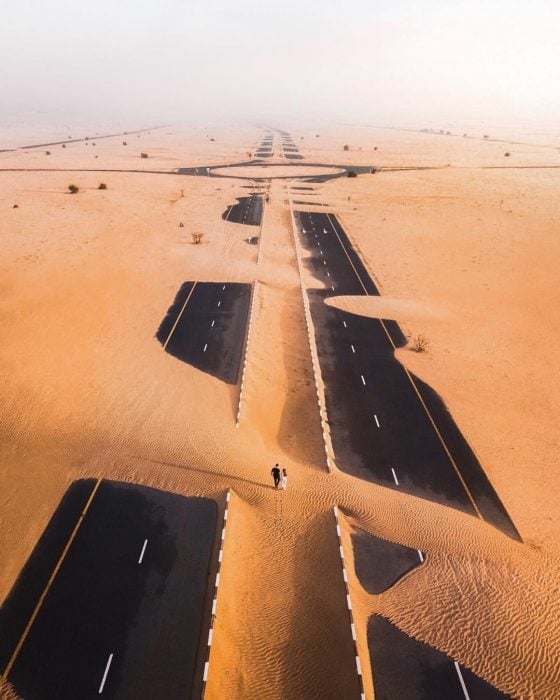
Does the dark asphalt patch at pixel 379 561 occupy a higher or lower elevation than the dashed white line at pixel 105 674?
higher

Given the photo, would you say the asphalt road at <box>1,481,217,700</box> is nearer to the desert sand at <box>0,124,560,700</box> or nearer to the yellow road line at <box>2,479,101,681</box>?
the yellow road line at <box>2,479,101,681</box>

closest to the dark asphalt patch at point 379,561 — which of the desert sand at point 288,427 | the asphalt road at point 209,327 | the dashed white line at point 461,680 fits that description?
the desert sand at point 288,427

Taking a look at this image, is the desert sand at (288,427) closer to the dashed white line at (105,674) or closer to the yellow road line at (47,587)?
the yellow road line at (47,587)

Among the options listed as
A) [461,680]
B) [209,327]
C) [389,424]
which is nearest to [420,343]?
[389,424]

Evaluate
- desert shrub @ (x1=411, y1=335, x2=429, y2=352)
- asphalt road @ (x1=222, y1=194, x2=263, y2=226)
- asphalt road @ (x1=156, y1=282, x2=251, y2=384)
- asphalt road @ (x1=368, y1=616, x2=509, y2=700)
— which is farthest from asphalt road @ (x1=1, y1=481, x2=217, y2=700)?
asphalt road @ (x1=222, y1=194, x2=263, y2=226)

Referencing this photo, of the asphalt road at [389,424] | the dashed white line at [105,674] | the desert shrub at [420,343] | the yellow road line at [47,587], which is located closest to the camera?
the dashed white line at [105,674]
